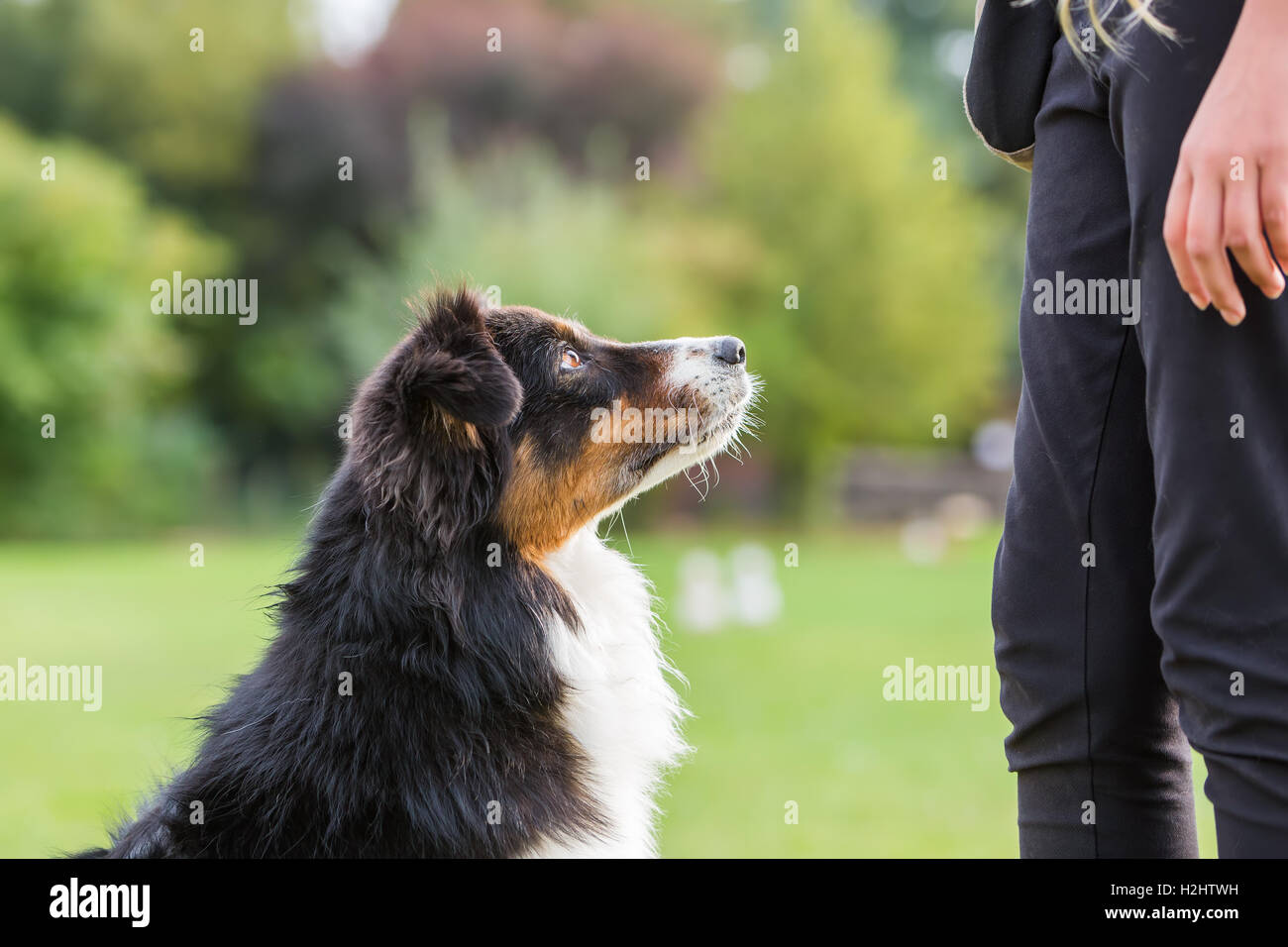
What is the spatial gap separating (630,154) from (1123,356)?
25.8 metres

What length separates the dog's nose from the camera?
316cm

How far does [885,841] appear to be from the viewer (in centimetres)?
454

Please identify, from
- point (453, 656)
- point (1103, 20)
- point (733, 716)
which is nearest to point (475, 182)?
point (733, 716)

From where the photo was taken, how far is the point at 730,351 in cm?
317

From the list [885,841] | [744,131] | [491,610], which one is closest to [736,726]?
[885,841]

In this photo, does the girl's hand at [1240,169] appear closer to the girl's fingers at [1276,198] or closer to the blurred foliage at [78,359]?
the girl's fingers at [1276,198]

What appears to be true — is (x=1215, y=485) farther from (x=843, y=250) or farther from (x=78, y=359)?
(x=843, y=250)

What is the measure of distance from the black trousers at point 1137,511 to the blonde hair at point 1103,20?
3 cm

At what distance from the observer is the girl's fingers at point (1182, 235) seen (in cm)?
150

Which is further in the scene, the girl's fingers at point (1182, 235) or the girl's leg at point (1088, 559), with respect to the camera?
the girl's leg at point (1088, 559)

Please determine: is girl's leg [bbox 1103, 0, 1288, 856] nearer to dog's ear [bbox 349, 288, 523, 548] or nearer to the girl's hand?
the girl's hand

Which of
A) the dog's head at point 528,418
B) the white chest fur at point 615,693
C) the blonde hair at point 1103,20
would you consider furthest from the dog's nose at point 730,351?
the blonde hair at point 1103,20

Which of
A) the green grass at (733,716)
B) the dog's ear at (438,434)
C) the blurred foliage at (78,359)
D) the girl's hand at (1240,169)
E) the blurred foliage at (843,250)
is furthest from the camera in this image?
the blurred foliage at (843,250)
